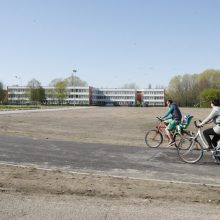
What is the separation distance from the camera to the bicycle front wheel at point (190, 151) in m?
11.8

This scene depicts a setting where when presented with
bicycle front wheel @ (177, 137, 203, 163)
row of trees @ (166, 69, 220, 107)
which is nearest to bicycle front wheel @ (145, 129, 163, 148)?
bicycle front wheel @ (177, 137, 203, 163)

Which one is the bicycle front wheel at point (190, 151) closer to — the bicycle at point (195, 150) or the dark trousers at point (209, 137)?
the bicycle at point (195, 150)

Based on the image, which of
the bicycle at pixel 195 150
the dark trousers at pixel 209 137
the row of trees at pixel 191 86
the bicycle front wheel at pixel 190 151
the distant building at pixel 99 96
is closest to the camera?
the dark trousers at pixel 209 137

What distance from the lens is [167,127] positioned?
1525 cm

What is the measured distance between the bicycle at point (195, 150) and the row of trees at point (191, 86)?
439 ft

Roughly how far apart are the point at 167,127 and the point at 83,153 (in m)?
3.75

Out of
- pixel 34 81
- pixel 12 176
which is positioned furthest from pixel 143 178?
pixel 34 81

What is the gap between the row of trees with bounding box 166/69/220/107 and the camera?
148975mm

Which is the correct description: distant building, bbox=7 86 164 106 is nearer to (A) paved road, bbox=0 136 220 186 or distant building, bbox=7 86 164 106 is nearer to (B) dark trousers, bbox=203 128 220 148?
(A) paved road, bbox=0 136 220 186

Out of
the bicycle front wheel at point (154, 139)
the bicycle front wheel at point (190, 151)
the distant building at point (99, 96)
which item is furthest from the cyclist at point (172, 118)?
the distant building at point (99, 96)

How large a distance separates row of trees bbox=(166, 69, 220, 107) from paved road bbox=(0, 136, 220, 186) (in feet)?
434

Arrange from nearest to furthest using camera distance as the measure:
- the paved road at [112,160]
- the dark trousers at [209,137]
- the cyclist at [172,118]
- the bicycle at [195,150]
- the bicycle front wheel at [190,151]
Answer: the paved road at [112,160], the dark trousers at [209,137], the bicycle at [195,150], the bicycle front wheel at [190,151], the cyclist at [172,118]

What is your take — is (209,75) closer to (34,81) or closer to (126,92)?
(126,92)

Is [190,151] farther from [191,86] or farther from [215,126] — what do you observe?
[191,86]
